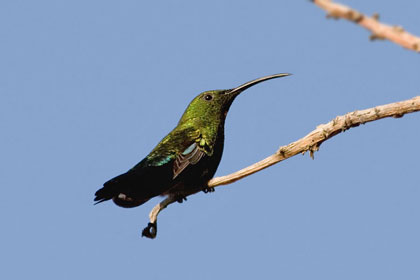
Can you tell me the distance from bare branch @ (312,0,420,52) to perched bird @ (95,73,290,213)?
4109 millimetres

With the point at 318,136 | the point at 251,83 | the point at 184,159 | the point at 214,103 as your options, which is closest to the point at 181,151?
the point at 184,159

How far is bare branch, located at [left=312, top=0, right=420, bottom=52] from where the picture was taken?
1019 millimetres

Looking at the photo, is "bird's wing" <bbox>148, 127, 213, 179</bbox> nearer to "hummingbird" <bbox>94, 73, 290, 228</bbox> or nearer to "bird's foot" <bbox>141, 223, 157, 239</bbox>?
"hummingbird" <bbox>94, 73, 290, 228</bbox>

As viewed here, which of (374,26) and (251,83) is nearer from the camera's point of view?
(374,26)

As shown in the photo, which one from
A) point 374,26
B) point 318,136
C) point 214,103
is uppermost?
point 214,103

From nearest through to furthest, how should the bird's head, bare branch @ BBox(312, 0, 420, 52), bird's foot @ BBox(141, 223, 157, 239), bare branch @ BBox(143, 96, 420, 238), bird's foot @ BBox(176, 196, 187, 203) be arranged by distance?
bare branch @ BBox(312, 0, 420, 52) < bare branch @ BBox(143, 96, 420, 238) < bird's foot @ BBox(141, 223, 157, 239) < bird's foot @ BBox(176, 196, 187, 203) < the bird's head

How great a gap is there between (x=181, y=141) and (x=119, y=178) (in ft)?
4.84

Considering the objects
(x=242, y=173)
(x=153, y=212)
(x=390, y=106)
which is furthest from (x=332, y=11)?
(x=153, y=212)

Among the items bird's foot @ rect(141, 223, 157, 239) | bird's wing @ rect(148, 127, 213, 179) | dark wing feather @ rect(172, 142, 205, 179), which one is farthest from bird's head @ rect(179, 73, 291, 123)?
bird's foot @ rect(141, 223, 157, 239)

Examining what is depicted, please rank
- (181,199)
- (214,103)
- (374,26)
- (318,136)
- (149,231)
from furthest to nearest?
(214,103), (181,199), (149,231), (318,136), (374,26)

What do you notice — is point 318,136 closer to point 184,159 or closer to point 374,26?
point 374,26

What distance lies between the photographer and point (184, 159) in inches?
243

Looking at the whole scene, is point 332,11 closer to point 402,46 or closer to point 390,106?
point 402,46

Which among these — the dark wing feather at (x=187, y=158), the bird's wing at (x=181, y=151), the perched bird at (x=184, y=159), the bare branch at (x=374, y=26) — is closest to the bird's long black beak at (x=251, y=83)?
the perched bird at (x=184, y=159)
